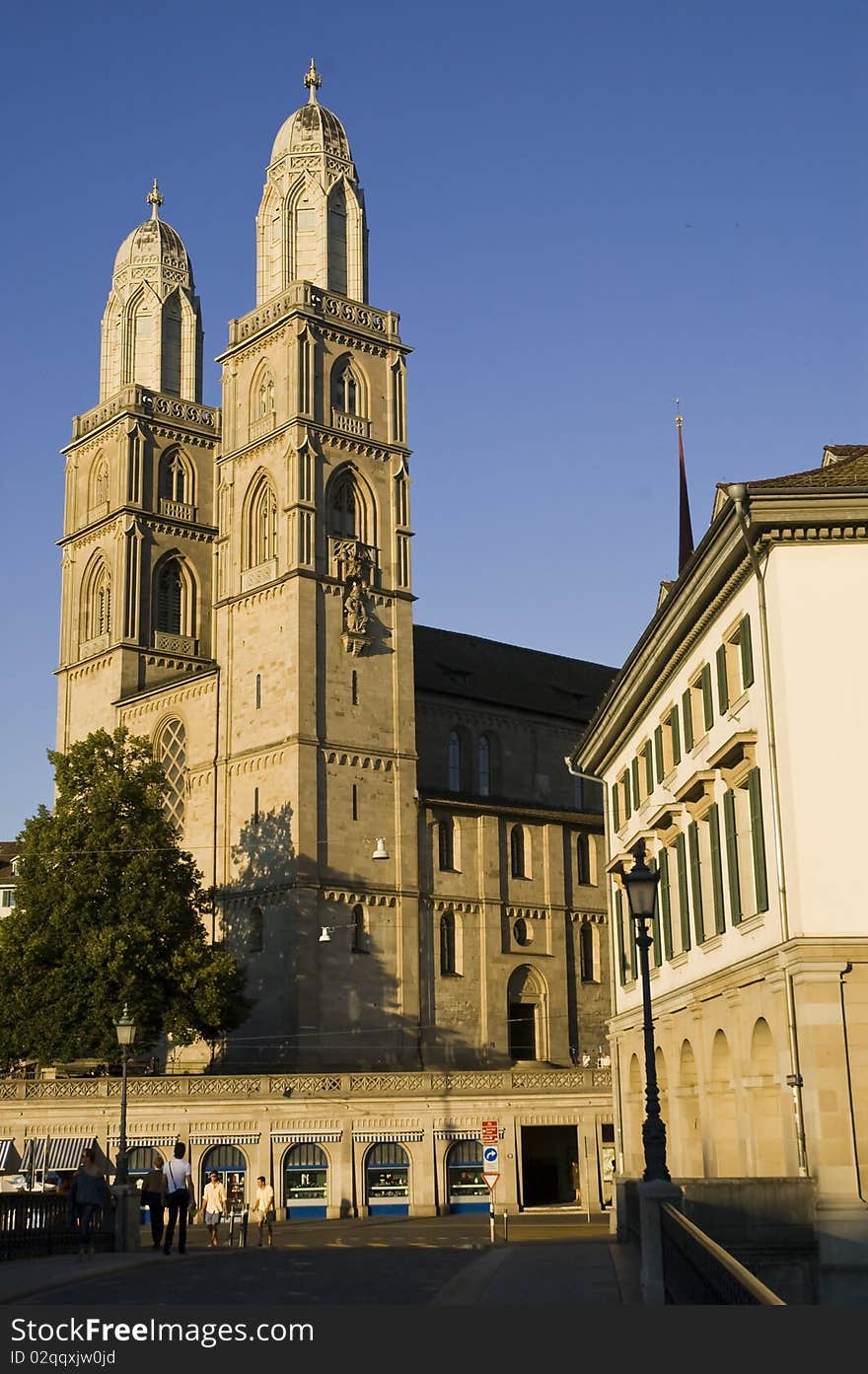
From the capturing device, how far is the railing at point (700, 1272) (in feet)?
39.6

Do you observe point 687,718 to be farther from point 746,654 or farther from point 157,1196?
point 157,1196

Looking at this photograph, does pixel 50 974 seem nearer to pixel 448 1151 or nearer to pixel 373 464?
pixel 448 1151

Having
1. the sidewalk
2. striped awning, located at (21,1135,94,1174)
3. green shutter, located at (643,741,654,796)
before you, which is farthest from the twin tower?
the sidewalk

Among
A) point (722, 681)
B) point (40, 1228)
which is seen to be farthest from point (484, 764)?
point (40, 1228)

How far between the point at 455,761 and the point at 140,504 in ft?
62.0

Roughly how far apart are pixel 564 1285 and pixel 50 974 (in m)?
36.5

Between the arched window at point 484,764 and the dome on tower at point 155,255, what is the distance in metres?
26.9

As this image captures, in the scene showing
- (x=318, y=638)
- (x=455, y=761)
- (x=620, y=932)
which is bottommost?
(x=620, y=932)

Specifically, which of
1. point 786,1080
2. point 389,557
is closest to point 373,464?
point 389,557

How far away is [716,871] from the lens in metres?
31.1

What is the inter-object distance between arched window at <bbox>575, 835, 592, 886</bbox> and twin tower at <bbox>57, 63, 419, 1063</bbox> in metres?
12.4

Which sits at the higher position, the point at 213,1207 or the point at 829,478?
the point at 829,478

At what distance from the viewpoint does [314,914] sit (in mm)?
65312

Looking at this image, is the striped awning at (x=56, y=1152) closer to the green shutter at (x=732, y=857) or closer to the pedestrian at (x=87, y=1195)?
the pedestrian at (x=87, y=1195)
